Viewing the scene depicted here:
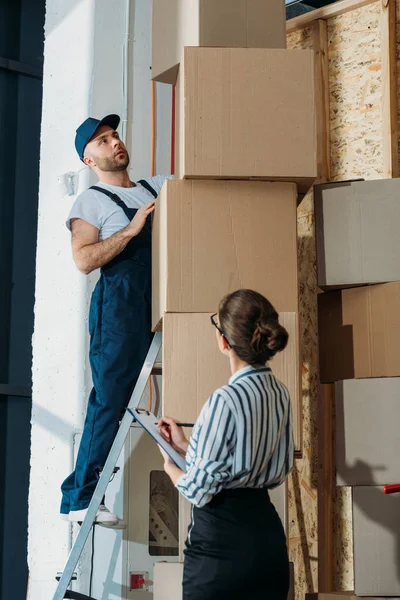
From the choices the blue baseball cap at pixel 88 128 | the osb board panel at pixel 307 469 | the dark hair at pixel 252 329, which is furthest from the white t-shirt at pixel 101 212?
the dark hair at pixel 252 329

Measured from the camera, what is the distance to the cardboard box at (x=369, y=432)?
10.0 ft

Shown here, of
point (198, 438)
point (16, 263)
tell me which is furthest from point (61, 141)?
point (198, 438)

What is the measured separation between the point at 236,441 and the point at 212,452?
63mm

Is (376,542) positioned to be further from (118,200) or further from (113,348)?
(118,200)

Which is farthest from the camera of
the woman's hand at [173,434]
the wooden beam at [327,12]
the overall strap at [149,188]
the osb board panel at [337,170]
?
the wooden beam at [327,12]

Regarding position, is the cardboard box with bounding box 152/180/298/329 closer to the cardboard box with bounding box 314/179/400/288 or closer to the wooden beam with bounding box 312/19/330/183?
the cardboard box with bounding box 314/179/400/288

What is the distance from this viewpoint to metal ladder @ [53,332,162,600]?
307 centimetres

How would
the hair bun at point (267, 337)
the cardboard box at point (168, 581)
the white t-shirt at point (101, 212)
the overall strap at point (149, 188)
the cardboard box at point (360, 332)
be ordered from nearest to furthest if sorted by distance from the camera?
1. the hair bun at point (267, 337)
2. the cardboard box at point (168, 581)
3. the cardboard box at point (360, 332)
4. the white t-shirt at point (101, 212)
5. the overall strap at point (149, 188)

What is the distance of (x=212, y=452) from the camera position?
222 cm

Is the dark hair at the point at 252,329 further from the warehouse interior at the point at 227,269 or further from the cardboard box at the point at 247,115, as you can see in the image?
the cardboard box at the point at 247,115

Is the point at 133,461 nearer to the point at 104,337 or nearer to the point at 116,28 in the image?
the point at 104,337

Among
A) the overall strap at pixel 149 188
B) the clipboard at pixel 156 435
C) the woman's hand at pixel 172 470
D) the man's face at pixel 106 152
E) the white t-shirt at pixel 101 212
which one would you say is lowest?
the woman's hand at pixel 172 470

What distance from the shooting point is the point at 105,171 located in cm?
364

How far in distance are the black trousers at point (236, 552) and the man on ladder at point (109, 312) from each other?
100 centimetres
